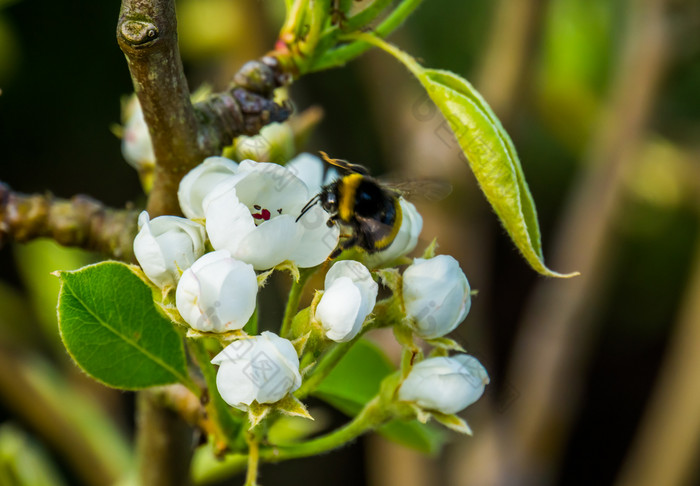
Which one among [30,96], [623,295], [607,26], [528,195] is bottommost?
[623,295]

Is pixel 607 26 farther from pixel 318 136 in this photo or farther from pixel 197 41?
pixel 197 41

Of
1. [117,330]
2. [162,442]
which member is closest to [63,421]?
[162,442]

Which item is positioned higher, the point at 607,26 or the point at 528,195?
the point at 607,26

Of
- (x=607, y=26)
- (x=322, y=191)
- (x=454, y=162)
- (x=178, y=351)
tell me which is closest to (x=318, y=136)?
(x=454, y=162)

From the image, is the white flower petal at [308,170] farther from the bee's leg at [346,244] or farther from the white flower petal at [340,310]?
the white flower petal at [340,310]

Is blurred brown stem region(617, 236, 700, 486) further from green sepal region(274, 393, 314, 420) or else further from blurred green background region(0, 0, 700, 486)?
green sepal region(274, 393, 314, 420)

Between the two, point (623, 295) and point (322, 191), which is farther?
point (623, 295)

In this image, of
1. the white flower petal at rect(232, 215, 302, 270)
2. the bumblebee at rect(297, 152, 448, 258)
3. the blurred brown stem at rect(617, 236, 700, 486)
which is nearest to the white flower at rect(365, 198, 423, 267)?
the bumblebee at rect(297, 152, 448, 258)

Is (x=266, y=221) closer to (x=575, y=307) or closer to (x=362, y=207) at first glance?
(x=362, y=207)
